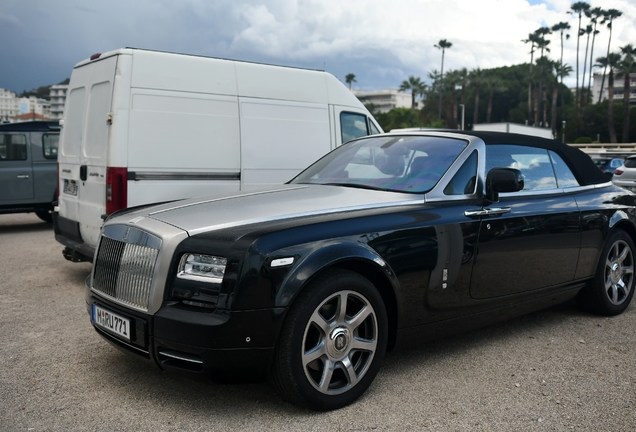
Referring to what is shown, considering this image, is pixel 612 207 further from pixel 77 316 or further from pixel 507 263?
pixel 77 316

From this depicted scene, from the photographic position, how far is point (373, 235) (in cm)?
381

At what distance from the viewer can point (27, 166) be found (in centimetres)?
1220

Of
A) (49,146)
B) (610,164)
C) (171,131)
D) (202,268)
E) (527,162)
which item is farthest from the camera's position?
(610,164)

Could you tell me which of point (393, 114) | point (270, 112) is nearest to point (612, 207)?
point (270, 112)

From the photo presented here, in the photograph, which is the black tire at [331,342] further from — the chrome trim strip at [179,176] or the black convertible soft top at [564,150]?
the chrome trim strip at [179,176]

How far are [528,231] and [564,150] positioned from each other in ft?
4.18

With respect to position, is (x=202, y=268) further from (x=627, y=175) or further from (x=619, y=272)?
(x=627, y=175)

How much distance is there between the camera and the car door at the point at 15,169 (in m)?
12.1

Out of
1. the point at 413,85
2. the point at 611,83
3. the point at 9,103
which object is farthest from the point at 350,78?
the point at 9,103

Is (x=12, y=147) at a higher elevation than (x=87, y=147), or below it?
below

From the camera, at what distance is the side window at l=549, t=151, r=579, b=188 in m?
5.41

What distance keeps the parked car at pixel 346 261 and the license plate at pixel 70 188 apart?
3.21 m

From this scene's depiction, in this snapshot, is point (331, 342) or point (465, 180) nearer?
point (331, 342)

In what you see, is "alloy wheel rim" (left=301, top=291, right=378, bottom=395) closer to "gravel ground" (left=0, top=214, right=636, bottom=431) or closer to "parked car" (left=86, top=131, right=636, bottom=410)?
"parked car" (left=86, top=131, right=636, bottom=410)
